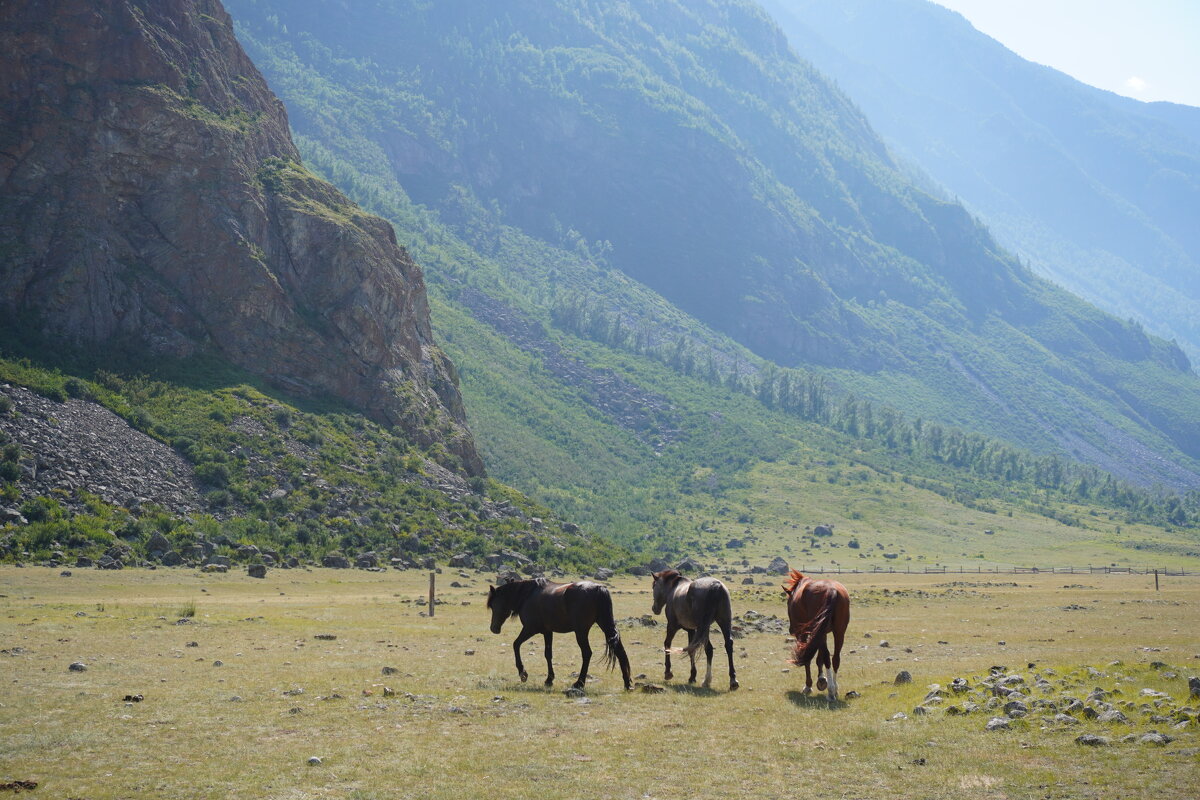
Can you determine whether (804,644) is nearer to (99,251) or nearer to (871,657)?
(871,657)

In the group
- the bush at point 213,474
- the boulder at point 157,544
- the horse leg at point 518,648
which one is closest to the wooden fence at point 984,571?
the bush at point 213,474

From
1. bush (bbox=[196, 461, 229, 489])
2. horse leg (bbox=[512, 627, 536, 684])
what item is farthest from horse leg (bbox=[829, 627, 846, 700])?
bush (bbox=[196, 461, 229, 489])

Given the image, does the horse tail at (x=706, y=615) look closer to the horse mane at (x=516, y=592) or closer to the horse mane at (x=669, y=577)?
the horse mane at (x=669, y=577)

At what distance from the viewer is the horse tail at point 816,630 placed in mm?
21781

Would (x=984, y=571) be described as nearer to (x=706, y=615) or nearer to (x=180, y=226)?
(x=180, y=226)

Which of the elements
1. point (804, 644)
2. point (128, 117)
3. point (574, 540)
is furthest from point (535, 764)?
point (128, 117)

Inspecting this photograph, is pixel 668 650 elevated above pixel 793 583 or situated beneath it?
situated beneath

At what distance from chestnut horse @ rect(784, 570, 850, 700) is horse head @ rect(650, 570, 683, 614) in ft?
12.4

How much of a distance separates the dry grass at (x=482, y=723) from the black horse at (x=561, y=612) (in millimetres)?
848

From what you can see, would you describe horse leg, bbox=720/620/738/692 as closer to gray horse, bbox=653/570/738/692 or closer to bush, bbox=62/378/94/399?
gray horse, bbox=653/570/738/692

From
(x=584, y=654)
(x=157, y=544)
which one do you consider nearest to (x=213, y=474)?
(x=157, y=544)

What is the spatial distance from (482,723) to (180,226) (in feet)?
254

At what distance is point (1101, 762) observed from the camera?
15320 millimetres

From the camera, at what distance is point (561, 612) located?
2389 centimetres
